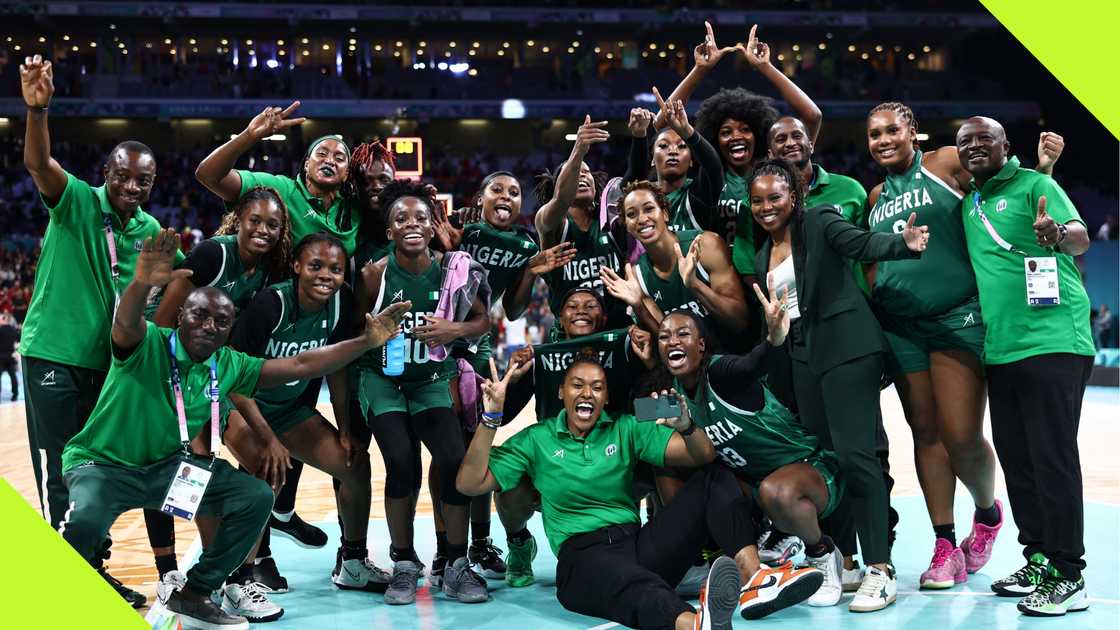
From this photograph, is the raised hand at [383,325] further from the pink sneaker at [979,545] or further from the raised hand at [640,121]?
the pink sneaker at [979,545]

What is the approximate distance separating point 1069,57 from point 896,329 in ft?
4.78

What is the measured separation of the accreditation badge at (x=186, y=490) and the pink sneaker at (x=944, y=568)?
338 cm

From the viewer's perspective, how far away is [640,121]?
5.68 meters

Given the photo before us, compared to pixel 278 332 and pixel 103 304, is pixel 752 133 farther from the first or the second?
pixel 103 304

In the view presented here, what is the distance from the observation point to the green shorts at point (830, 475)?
4.95m

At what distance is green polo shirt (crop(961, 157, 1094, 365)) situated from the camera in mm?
4781

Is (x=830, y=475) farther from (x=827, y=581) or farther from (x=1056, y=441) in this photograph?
(x=1056, y=441)

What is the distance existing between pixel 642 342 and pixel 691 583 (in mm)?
1180

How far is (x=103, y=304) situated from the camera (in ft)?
16.1

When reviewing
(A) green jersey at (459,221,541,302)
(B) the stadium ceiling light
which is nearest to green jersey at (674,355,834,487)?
(A) green jersey at (459,221,541,302)

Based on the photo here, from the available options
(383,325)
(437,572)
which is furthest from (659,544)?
(383,325)

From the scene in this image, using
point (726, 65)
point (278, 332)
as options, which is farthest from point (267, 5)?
point (278, 332)

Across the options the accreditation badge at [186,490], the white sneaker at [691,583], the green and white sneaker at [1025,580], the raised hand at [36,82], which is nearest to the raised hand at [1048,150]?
the green and white sneaker at [1025,580]

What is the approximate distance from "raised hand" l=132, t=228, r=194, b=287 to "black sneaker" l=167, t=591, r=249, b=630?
140cm
